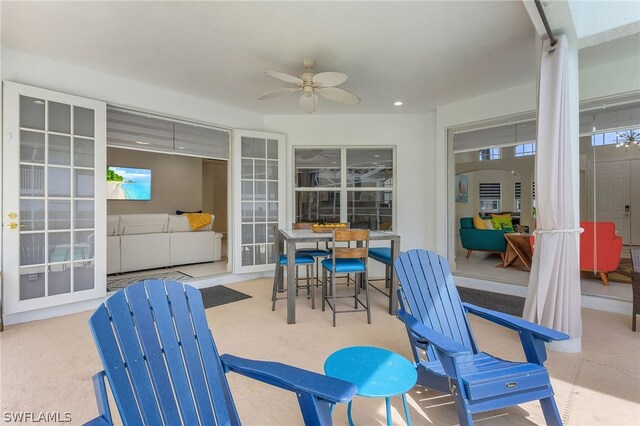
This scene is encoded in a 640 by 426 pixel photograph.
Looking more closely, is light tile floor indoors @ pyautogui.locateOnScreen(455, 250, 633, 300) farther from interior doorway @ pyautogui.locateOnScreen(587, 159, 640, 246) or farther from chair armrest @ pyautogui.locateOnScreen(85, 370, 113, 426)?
chair armrest @ pyautogui.locateOnScreen(85, 370, 113, 426)

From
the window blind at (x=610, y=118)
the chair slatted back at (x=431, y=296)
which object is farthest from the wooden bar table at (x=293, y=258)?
the window blind at (x=610, y=118)

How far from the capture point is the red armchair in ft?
13.4

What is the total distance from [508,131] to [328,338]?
3.72 metres

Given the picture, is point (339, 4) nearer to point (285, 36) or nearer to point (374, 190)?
point (285, 36)

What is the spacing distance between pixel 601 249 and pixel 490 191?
19.1 ft

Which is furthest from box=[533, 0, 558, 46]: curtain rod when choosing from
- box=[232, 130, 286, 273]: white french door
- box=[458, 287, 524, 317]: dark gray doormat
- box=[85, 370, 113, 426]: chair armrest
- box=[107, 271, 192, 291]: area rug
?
box=[107, 271, 192, 291]: area rug

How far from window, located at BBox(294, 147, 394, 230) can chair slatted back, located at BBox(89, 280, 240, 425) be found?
3973 millimetres

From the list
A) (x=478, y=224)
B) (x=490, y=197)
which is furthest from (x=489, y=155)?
(x=490, y=197)

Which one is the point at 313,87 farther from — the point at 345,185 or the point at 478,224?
the point at 478,224

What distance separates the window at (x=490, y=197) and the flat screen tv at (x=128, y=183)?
32.0ft

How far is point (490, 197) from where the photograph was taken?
381 inches

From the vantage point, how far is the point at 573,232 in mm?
2404

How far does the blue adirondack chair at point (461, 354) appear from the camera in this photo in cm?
142

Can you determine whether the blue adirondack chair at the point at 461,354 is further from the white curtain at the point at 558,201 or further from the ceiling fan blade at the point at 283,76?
the ceiling fan blade at the point at 283,76
